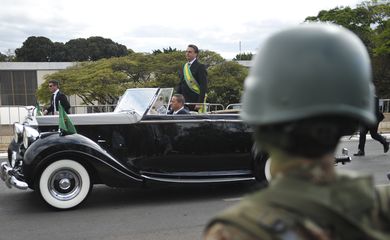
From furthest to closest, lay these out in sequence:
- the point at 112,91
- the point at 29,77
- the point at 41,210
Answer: the point at 29,77
the point at 112,91
the point at 41,210

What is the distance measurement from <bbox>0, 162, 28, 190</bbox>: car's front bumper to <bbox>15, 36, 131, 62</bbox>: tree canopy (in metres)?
54.7

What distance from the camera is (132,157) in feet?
20.5

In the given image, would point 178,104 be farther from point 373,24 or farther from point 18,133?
point 373,24

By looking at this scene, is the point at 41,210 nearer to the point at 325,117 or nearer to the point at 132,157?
the point at 132,157

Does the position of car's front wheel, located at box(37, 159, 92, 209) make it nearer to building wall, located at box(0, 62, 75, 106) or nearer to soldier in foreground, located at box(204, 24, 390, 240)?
soldier in foreground, located at box(204, 24, 390, 240)

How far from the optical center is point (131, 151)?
6270 millimetres

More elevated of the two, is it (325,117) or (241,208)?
(325,117)

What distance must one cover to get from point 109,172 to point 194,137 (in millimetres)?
1338

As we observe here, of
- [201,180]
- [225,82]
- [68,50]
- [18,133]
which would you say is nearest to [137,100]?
[201,180]

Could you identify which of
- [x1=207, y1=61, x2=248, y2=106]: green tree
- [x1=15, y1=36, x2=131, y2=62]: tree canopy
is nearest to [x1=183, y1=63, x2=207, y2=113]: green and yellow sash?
[x1=207, y1=61, x2=248, y2=106]: green tree

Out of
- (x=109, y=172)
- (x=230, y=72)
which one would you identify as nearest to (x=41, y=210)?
(x=109, y=172)

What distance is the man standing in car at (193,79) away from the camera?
748cm

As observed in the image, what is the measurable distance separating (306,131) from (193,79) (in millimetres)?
6539

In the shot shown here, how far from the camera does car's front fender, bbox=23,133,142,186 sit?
18.6 ft
